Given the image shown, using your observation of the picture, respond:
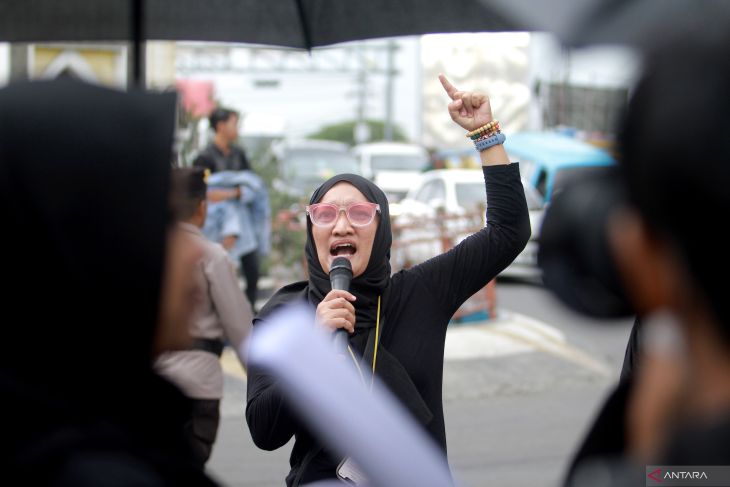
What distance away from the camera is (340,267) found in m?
3.17

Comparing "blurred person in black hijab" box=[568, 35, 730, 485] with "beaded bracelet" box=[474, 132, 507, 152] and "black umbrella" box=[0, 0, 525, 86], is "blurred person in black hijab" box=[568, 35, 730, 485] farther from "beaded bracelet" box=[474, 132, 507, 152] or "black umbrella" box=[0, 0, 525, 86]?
"black umbrella" box=[0, 0, 525, 86]

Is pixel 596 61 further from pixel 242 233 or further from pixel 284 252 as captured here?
pixel 284 252

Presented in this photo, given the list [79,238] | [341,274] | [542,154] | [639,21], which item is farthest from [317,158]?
[639,21]

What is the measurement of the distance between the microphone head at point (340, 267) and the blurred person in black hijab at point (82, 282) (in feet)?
5.32

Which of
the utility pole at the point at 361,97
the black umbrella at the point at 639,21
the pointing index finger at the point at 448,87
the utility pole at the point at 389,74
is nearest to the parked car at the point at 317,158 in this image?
the utility pole at the point at 389,74

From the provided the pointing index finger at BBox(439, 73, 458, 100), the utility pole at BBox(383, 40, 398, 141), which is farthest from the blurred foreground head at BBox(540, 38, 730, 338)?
the utility pole at BBox(383, 40, 398, 141)

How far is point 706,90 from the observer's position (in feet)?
3.67

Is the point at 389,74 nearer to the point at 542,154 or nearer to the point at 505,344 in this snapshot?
the point at 542,154

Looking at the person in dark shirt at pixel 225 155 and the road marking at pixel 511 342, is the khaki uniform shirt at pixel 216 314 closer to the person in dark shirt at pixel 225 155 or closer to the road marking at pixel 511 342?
the person in dark shirt at pixel 225 155

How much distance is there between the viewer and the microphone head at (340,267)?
3160 millimetres

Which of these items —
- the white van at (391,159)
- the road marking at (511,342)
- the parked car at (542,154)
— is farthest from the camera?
the white van at (391,159)

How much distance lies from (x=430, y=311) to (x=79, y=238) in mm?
1887

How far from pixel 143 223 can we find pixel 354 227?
1878 millimetres

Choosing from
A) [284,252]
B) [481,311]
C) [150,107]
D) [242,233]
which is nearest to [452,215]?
Result: [481,311]
